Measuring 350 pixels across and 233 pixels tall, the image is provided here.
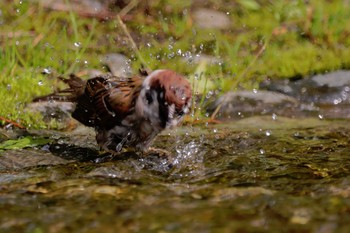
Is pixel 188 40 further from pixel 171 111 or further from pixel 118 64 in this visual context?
pixel 171 111

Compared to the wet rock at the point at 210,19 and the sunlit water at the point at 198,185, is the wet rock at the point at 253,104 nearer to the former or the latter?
the sunlit water at the point at 198,185

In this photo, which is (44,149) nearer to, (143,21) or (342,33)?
(143,21)

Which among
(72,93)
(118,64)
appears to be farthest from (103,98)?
(118,64)

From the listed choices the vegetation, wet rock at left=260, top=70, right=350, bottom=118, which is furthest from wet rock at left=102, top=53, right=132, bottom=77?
wet rock at left=260, top=70, right=350, bottom=118

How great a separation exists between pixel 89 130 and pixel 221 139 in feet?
3.48

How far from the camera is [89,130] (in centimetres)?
541

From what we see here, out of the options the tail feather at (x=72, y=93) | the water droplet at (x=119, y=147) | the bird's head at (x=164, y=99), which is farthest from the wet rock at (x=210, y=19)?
the bird's head at (x=164, y=99)

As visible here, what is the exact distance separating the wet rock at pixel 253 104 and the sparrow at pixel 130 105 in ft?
4.99

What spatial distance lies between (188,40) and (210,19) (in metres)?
0.68

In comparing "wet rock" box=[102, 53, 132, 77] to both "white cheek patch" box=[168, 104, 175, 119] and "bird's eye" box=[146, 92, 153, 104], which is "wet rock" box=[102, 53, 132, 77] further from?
"white cheek patch" box=[168, 104, 175, 119]

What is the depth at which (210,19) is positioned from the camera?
7809mm

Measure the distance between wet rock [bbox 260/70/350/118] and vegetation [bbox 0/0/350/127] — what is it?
133 mm

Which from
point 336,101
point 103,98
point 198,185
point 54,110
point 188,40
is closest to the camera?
point 198,185

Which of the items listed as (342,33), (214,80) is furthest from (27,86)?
(342,33)
